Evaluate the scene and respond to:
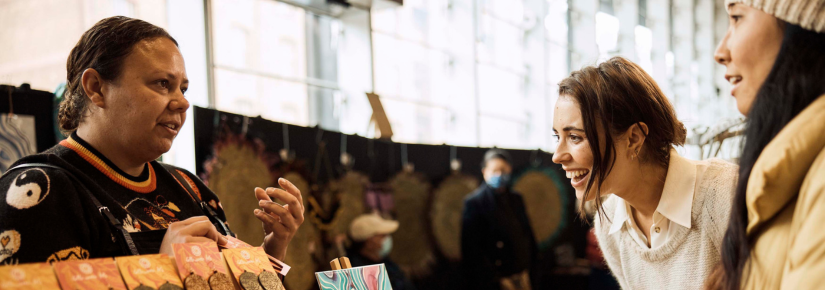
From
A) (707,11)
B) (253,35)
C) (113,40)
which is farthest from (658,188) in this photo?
(707,11)

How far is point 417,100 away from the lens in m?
5.58

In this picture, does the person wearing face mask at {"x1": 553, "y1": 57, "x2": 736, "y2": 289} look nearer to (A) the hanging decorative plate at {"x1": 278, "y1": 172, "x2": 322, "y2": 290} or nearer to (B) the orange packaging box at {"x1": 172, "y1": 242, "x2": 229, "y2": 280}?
(B) the orange packaging box at {"x1": 172, "y1": 242, "x2": 229, "y2": 280}

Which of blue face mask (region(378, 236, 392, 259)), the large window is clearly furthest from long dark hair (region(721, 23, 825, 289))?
the large window

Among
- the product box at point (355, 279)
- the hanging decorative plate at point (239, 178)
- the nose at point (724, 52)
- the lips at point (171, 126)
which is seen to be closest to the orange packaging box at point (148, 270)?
the product box at point (355, 279)

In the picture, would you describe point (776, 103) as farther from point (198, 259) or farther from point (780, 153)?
point (198, 259)

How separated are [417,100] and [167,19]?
2.68 meters

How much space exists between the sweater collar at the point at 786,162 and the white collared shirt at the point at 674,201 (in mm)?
849

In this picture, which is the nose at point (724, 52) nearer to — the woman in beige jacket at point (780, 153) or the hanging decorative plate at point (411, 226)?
the woman in beige jacket at point (780, 153)

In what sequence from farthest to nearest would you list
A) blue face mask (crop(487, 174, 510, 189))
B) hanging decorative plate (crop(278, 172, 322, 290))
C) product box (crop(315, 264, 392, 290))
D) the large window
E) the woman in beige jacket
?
the large window, blue face mask (crop(487, 174, 510, 189)), hanging decorative plate (crop(278, 172, 322, 290)), product box (crop(315, 264, 392, 290)), the woman in beige jacket

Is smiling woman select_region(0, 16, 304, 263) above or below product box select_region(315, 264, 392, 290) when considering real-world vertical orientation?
above

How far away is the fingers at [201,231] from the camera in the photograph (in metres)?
1.33

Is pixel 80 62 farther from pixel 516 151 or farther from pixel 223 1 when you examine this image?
pixel 516 151

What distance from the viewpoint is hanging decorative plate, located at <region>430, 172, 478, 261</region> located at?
461cm

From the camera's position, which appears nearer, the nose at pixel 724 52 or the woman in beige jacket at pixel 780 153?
the woman in beige jacket at pixel 780 153
